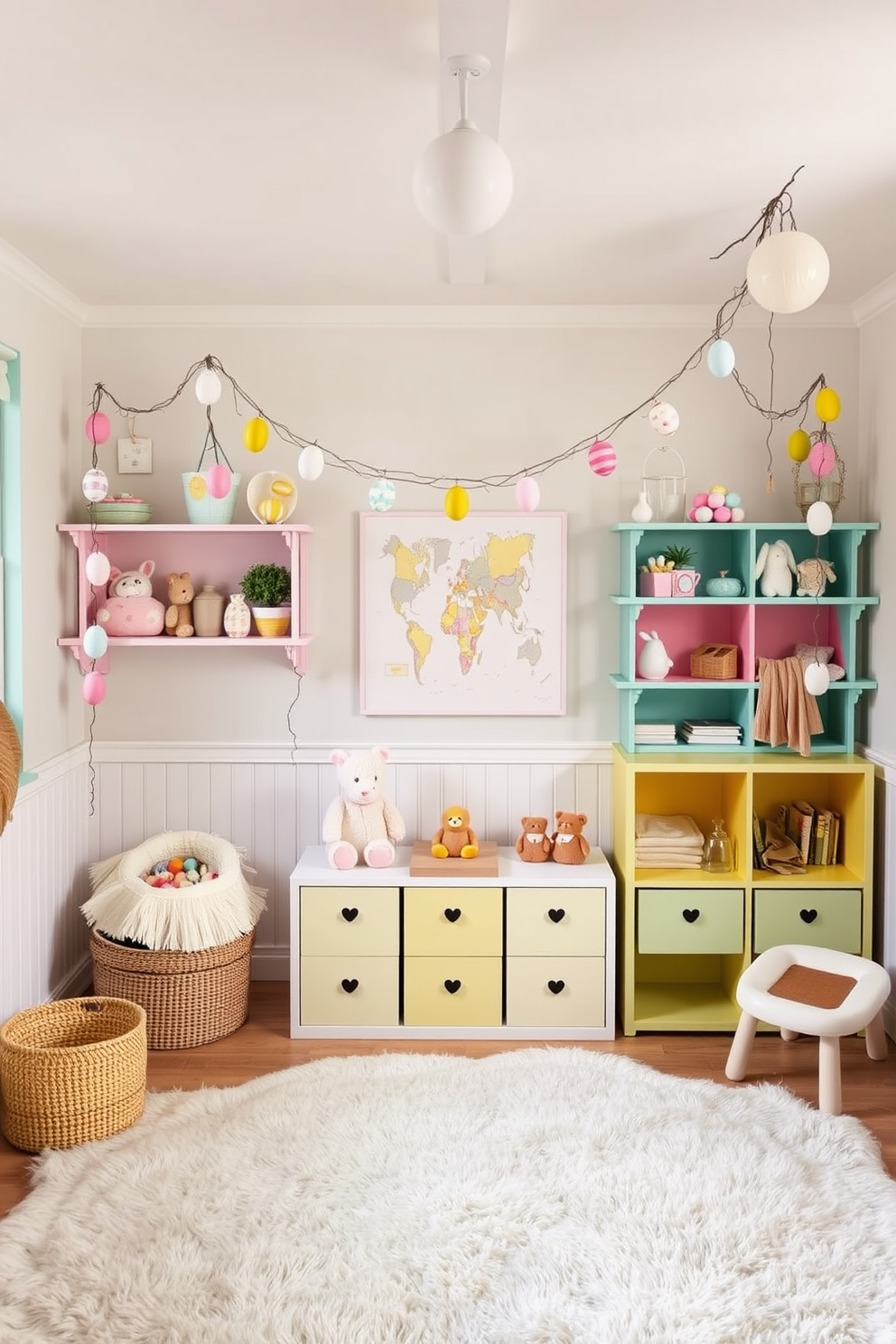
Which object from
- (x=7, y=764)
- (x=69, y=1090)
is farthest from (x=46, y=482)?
(x=69, y=1090)

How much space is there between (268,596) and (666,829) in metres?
1.57

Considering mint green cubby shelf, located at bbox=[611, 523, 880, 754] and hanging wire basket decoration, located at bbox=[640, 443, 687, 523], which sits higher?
hanging wire basket decoration, located at bbox=[640, 443, 687, 523]

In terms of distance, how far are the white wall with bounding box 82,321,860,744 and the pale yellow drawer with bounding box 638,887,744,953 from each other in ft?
2.62

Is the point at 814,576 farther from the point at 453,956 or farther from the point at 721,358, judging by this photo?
the point at 453,956

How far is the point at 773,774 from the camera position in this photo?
13.2ft

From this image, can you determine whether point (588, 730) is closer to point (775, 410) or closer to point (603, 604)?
point (603, 604)

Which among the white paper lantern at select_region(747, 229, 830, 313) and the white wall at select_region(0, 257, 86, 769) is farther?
the white wall at select_region(0, 257, 86, 769)

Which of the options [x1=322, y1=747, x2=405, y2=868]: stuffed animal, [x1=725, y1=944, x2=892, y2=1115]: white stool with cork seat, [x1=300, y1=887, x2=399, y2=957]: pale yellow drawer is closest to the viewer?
[x1=725, y1=944, x2=892, y2=1115]: white stool with cork seat

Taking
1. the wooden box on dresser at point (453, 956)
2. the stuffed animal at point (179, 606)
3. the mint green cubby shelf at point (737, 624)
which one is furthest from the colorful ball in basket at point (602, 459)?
the stuffed animal at point (179, 606)

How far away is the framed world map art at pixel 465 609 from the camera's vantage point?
3994 mm

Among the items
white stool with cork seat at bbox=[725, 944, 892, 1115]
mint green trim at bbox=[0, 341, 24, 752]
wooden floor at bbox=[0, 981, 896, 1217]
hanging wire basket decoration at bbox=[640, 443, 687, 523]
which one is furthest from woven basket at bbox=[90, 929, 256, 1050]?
hanging wire basket decoration at bbox=[640, 443, 687, 523]

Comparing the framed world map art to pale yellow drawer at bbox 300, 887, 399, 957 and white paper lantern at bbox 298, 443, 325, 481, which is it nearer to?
white paper lantern at bbox 298, 443, 325, 481

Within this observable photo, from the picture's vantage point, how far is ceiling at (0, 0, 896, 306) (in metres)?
1.97

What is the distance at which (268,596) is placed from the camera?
12.5 feet
